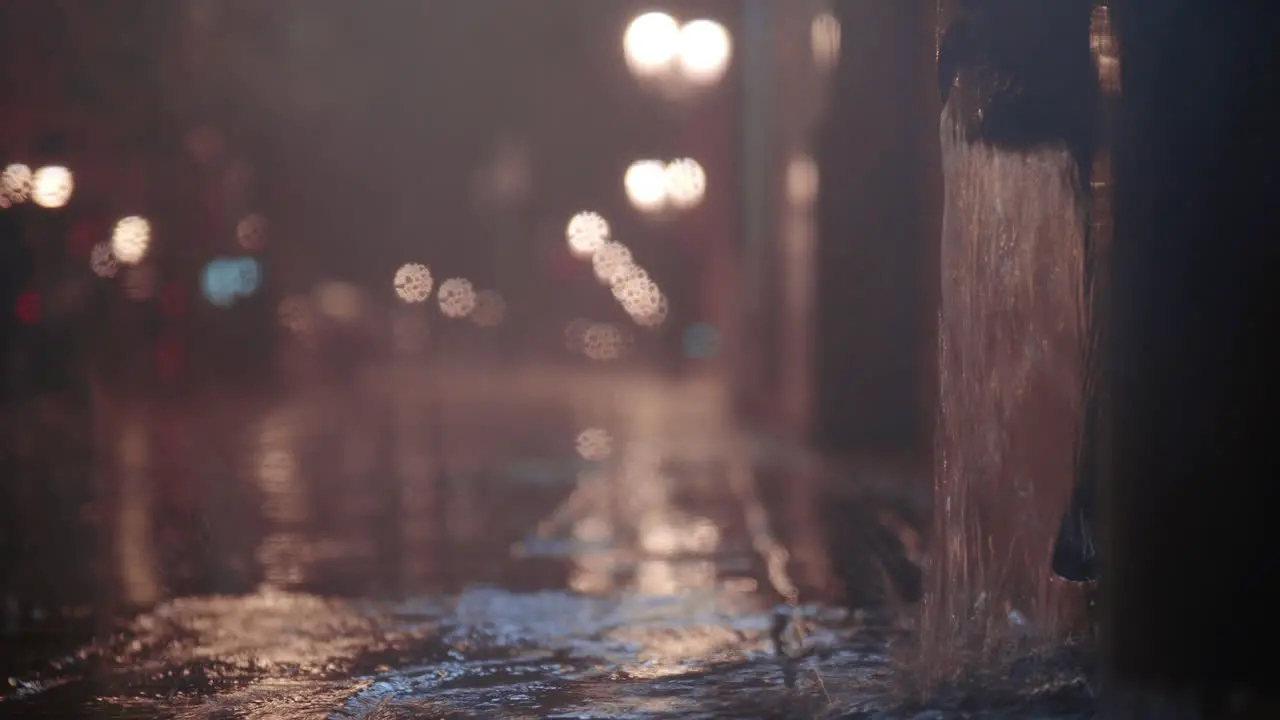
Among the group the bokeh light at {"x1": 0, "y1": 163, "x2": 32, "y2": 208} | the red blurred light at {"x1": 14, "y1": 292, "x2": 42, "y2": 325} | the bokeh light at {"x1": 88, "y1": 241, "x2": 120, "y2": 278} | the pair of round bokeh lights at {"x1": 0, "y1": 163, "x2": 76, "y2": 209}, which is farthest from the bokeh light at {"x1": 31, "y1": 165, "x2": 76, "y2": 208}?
the bokeh light at {"x1": 88, "y1": 241, "x2": 120, "y2": 278}

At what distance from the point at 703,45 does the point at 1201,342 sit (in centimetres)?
1695

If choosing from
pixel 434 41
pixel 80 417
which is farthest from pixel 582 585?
pixel 434 41

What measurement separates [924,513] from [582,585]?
3.85m

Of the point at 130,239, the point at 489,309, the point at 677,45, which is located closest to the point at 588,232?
the point at 489,309

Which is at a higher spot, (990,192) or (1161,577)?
(990,192)

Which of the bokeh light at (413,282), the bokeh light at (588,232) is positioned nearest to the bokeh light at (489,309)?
the bokeh light at (588,232)

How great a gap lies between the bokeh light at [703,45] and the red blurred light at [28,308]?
8.28 metres

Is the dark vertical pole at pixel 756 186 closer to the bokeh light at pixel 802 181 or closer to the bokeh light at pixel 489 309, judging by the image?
the bokeh light at pixel 802 181

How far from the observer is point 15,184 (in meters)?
17.8

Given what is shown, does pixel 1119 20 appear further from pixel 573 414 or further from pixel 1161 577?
pixel 573 414

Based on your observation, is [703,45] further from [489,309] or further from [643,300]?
[489,309]

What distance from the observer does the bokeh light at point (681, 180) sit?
29.1 metres

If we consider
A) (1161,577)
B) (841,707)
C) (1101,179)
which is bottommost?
(841,707)

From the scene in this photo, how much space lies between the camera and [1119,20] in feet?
15.3
